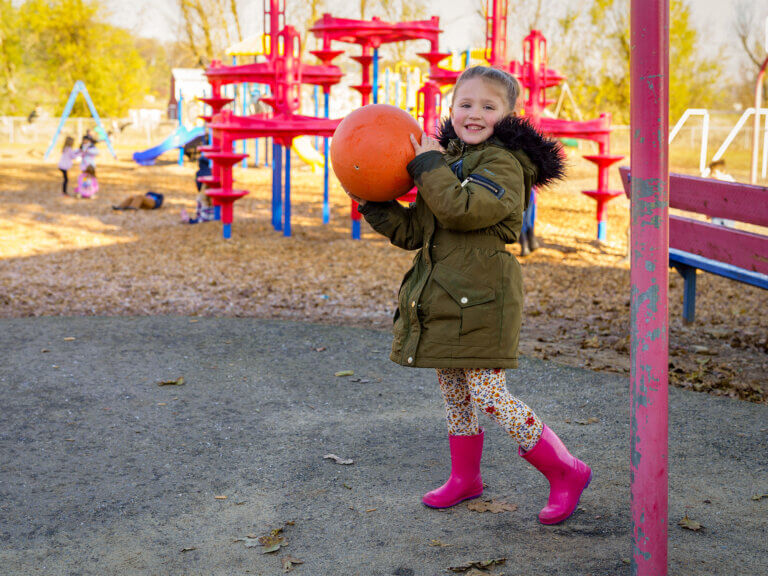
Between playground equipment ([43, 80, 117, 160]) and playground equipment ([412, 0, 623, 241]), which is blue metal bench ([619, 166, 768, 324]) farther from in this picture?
playground equipment ([43, 80, 117, 160])

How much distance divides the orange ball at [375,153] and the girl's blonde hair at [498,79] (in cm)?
26

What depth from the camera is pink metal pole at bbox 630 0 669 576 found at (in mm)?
2377

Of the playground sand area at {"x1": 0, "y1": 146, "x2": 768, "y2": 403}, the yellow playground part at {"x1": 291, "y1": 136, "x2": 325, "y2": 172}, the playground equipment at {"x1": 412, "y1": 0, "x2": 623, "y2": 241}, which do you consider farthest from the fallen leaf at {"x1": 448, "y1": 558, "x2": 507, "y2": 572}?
the yellow playground part at {"x1": 291, "y1": 136, "x2": 325, "y2": 172}

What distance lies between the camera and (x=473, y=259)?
9.79 feet

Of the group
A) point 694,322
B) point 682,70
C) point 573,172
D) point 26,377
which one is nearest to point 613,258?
point 694,322

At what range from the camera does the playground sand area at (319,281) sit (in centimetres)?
614

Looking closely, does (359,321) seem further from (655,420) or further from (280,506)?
(655,420)

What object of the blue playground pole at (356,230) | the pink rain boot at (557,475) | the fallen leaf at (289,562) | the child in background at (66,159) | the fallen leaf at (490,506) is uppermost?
the child in background at (66,159)

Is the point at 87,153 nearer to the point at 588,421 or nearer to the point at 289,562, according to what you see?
the point at 588,421

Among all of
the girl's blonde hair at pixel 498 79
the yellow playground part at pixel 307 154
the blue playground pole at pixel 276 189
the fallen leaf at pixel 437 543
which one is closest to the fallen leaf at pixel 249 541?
the fallen leaf at pixel 437 543

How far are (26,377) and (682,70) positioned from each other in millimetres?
28390

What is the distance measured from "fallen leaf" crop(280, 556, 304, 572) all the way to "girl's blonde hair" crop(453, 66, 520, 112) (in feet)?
5.76

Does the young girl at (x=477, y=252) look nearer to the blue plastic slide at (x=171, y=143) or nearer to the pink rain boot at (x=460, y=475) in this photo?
the pink rain boot at (x=460, y=475)

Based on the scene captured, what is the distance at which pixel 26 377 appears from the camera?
5.08 m
